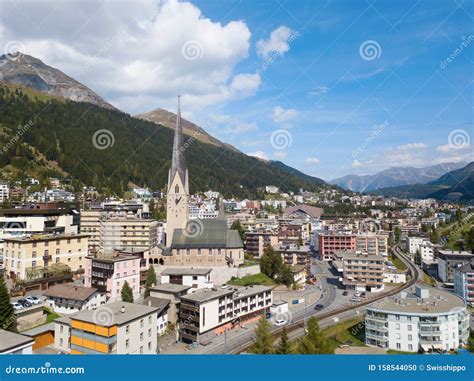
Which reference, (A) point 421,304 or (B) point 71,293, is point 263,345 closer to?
(B) point 71,293

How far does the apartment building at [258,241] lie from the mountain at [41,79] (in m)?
114

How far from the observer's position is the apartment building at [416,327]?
891 inches

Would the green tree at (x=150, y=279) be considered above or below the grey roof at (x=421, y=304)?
above

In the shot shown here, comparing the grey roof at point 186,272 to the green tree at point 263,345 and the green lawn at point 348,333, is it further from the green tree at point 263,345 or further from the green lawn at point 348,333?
the green tree at point 263,345

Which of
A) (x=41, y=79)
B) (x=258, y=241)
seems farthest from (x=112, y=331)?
(x=41, y=79)

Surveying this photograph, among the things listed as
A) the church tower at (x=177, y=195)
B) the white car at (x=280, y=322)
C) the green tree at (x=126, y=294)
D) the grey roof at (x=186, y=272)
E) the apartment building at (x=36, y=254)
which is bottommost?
the white car at (x=280, y=322)

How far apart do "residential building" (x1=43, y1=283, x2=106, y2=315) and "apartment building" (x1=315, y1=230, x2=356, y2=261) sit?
37.9 metres

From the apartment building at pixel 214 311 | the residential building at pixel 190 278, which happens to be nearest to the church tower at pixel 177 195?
the residential building at pixel 190 278

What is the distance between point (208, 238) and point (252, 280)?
5339mm

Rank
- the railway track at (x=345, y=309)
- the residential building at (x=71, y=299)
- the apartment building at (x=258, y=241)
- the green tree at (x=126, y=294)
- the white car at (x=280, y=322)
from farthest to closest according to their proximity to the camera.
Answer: the apartment building at (x=258, y=241), the white car at (x=280, y=322), the green tree at (x=126, y=294), the railway track at (x=345, y=309), the residential building at (x=71, y=299)

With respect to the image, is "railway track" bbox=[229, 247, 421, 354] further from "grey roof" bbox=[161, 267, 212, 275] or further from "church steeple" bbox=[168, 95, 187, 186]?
"church steeple" bbox=[168, 95, 187, 186]

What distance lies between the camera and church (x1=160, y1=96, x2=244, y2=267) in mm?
32594

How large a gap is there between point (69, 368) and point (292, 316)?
23.7m

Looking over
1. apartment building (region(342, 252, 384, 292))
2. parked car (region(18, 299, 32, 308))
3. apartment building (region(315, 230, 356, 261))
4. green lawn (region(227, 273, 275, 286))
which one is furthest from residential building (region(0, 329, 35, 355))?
apartment building (region(315, 230, 356, 261))
